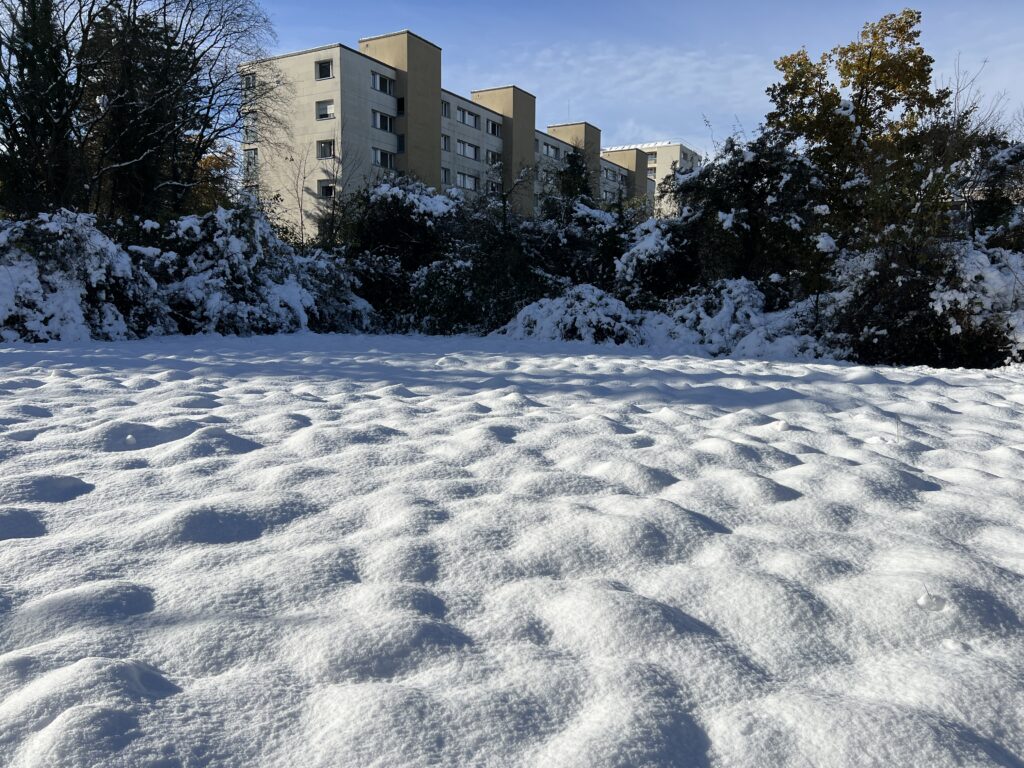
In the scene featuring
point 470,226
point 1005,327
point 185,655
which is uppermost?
point 470,226

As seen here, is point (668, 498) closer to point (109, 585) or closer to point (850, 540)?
point (850, 540)

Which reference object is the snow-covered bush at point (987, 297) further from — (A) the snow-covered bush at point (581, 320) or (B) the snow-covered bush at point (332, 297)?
(B) the snow-covered bush at point (332, 297)

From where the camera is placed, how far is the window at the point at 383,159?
33438mm

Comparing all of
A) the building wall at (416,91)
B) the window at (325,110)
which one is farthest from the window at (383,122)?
the window at (325,110)

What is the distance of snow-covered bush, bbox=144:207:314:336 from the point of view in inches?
355

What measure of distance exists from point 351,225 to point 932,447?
1225 centimetres

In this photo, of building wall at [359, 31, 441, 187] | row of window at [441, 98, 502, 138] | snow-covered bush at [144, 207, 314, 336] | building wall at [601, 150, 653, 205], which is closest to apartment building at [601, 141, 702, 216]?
building wall at [601, 150, 653, 205]

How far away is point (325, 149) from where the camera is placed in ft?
106

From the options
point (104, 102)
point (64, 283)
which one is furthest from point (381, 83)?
point (64, 283)

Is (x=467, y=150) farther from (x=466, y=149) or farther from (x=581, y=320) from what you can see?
(x=581, y=320)

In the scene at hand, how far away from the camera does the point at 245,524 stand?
1952mm

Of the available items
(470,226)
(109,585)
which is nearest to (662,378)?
(109,585)

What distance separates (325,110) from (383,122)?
9.98 ft

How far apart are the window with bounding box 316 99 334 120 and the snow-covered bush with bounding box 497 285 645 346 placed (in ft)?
83.4
